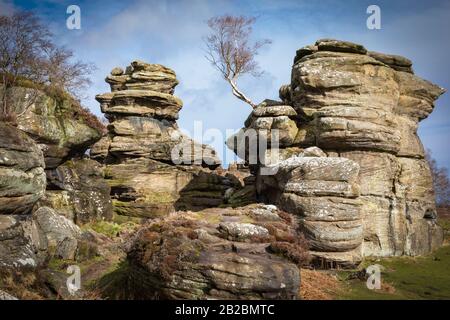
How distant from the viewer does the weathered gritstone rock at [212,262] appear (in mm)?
11289

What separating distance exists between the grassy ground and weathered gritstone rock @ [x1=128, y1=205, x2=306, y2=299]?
232 cm

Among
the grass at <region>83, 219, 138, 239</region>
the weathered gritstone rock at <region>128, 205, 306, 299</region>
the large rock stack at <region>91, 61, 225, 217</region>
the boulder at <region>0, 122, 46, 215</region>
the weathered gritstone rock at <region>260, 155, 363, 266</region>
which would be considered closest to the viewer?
the weathered gritstone rock at <region>128, 205, 306, 299</region>

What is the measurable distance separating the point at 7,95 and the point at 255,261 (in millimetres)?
17429

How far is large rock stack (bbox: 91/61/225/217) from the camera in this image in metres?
33.2

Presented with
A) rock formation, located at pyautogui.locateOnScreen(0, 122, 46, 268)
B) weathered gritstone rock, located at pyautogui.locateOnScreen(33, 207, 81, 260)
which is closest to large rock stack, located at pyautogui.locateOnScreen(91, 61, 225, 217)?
weathered gritstone rock, located at pyautogui.locateOnScreen(33, 207, 81, 260)

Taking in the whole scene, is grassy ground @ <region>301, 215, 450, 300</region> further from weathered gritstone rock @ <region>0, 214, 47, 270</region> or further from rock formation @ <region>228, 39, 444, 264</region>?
weathered gritstone rock @ <region>0, 214, 47, 270</region>

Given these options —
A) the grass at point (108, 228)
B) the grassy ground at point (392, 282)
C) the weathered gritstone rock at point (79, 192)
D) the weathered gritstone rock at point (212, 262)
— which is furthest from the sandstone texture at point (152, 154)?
the weathered gritstone rock at point (212, 262)

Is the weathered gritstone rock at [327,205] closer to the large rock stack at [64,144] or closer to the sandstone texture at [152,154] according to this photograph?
the sandstone texture at [152,154]

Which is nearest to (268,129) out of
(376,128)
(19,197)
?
(376,128)

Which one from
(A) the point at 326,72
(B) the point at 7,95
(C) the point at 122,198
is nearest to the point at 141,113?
(C) the point at 122,198

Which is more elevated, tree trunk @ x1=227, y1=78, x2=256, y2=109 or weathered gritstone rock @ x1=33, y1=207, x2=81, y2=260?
tree trunk @ x1=227, y1=78, x2=256, y2=109

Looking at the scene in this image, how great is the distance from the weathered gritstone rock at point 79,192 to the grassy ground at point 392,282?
1785 cm
